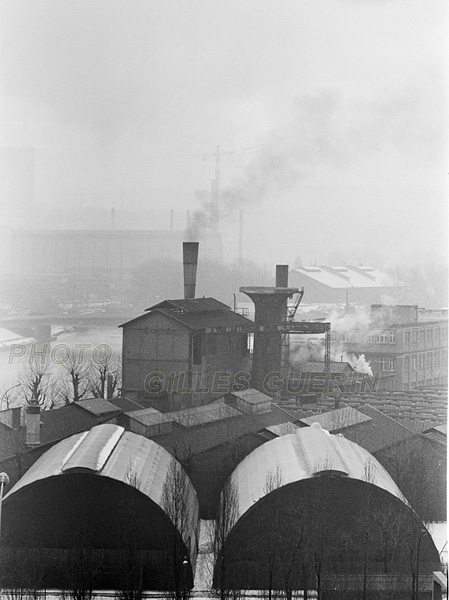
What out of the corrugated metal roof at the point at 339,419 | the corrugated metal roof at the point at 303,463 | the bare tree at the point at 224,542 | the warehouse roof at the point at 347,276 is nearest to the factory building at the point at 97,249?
the warehouse roof at the point at 347,276

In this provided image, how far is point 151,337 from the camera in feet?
48.5

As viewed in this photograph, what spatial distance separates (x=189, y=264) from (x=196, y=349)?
5.83 ft

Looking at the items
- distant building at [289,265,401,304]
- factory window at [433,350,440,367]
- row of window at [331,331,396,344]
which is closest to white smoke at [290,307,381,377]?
row of window at [331,331,396,344]

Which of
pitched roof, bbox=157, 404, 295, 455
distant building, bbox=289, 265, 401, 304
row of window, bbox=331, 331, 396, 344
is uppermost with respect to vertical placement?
distant building, bbox=289, 265, 401, 304

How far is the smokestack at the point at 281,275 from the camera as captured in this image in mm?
15890

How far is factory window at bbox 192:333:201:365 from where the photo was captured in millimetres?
14742

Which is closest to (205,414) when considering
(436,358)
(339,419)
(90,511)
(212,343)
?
(339,419)

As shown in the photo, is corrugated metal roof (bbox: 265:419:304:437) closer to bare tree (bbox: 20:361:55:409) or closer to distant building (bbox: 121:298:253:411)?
distant building (bbox: 121:298:253:411)

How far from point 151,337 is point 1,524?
6729 millimetres

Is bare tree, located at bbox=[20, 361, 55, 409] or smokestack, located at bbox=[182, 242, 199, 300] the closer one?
bare tree, located at bbox=[20, 361, 55, 409]

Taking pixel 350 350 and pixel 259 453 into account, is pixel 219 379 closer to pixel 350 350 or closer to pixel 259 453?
pixel 350 350

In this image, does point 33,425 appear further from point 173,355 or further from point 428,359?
point 428,359

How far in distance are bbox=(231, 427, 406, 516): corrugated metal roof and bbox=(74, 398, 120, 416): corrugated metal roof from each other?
307 cm

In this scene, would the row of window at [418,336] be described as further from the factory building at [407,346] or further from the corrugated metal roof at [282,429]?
the corrugated metal roof at [282,429]
